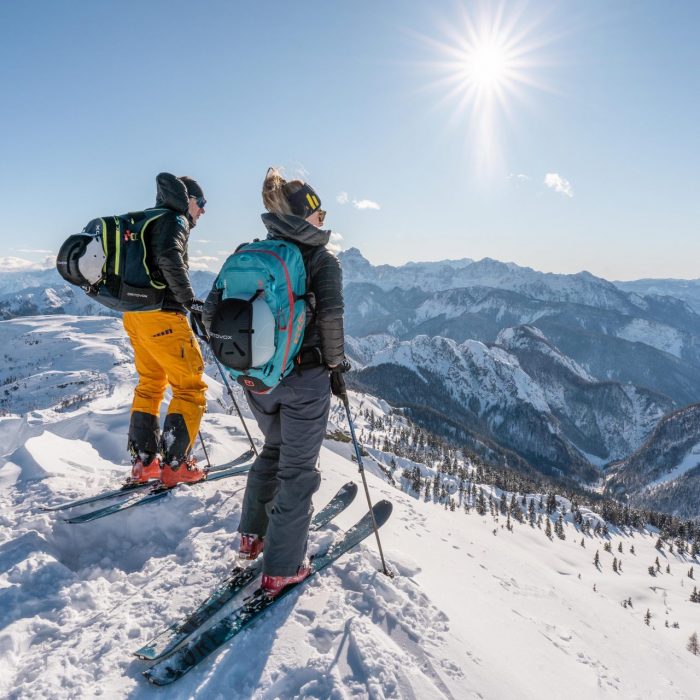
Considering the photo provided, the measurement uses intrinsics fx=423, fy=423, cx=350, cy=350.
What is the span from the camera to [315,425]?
4.30m

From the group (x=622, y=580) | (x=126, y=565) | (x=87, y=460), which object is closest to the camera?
(x=126, y=565)

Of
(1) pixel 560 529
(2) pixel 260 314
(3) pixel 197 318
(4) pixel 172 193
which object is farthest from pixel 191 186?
(1) pixel 560 529

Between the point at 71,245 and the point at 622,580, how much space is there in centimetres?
14243

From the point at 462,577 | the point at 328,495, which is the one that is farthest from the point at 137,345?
the point at 462,577

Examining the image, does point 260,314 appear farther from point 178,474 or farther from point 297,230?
point 178,474

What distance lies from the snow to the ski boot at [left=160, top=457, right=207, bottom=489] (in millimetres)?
210

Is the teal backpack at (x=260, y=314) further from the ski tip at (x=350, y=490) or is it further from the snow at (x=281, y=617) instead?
the ski tip at (x=350, y=490)

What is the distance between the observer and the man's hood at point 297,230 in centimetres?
403

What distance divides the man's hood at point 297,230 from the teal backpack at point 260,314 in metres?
0.12

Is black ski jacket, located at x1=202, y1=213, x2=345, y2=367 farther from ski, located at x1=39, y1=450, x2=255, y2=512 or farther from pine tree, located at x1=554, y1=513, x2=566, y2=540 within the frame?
pine tree, located at x1=554, y1=513, x2=566, y2=540

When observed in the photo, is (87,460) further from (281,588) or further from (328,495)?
(281,588)

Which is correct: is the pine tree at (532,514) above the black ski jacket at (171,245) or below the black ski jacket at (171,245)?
below

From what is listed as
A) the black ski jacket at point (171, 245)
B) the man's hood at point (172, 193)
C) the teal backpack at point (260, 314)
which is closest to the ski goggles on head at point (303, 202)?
the teal backpack at point (260, 314)

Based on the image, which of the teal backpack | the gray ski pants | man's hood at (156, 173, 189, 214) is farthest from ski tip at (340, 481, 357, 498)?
man's hood at (156, 173, 189, 214)
